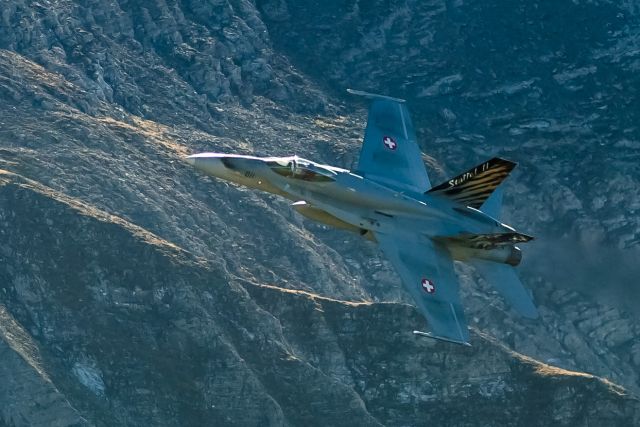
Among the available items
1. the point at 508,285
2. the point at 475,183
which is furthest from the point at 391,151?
the point at 508,285

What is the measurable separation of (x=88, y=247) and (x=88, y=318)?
8616 mm

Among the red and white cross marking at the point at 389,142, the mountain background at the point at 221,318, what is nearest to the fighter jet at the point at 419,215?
the red and white cross marking at the point at 389,142

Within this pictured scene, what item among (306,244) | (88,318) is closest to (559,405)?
(306,244)

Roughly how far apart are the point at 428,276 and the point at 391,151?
1279cm

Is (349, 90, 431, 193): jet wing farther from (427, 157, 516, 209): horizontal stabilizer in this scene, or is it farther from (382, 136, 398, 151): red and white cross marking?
(427, 157, 516, 209): horizontal stabilizer

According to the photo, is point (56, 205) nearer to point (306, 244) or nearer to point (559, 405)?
point (306, 244)

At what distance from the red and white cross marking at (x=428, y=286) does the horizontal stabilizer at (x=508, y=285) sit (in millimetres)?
5191

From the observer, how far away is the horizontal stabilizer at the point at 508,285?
11550 centimetres

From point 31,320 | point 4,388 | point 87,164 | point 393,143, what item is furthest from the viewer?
point 87,164

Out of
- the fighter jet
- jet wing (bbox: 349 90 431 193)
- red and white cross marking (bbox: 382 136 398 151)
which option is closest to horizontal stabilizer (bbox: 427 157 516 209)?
the fighter jet

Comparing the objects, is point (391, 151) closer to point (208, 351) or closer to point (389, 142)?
point (389, 142)

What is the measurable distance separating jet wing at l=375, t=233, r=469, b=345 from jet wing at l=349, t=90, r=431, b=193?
4991 millimetres

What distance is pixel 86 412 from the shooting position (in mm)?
151375

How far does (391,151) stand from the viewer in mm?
123375
